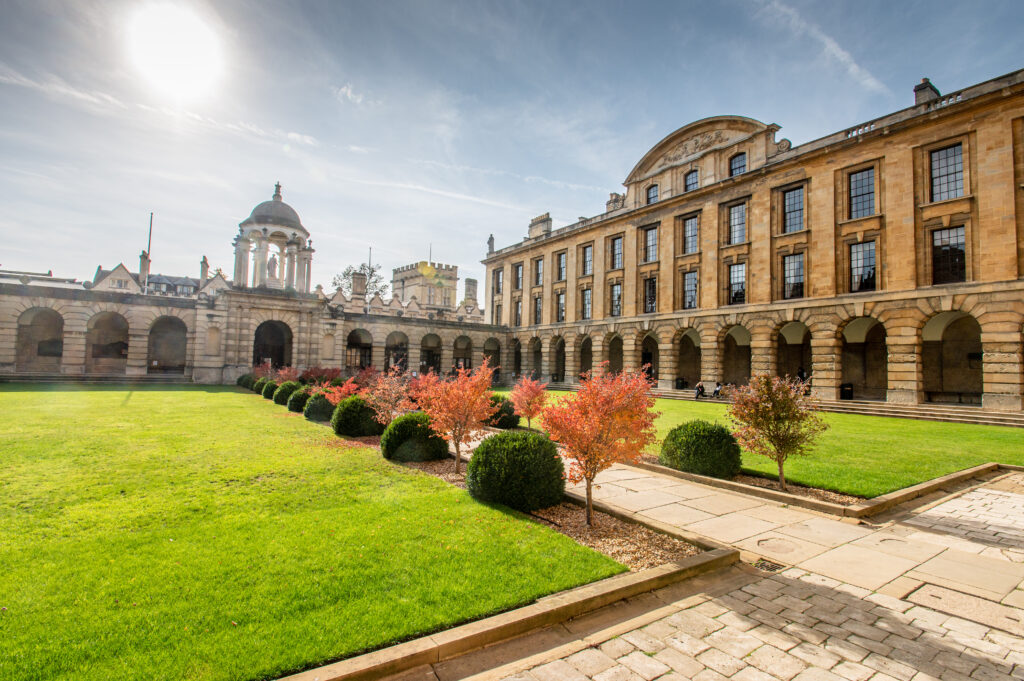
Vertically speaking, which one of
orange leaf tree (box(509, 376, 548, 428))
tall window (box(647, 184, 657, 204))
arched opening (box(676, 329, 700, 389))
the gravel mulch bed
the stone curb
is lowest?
the gravel mulch bed

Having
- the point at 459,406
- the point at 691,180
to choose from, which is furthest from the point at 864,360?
the point at 459,406

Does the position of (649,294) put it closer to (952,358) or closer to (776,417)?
(952,358)

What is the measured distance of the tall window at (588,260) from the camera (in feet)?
135

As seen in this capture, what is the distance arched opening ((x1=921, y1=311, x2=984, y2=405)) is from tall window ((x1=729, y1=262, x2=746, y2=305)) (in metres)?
9.20

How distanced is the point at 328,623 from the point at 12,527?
16.2 feet

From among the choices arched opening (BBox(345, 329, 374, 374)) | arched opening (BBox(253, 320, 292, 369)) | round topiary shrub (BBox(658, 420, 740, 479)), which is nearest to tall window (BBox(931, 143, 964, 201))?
round topiary shrub (BBox(658, 420, 740, 479))

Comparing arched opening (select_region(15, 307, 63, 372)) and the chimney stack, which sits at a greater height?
the chimney stack

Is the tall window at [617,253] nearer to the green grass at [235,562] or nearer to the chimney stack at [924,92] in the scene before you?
the chimney stack at [924,92]

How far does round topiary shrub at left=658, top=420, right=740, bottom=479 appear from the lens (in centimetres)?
989

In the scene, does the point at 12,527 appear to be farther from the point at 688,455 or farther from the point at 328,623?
the point at 688,455

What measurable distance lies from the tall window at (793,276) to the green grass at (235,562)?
26.6m

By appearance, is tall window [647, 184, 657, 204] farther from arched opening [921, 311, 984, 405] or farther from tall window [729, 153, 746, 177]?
arched opening [921, 311, 984, 405]

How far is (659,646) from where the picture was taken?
13.3 ft

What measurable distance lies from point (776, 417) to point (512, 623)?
281 inches
